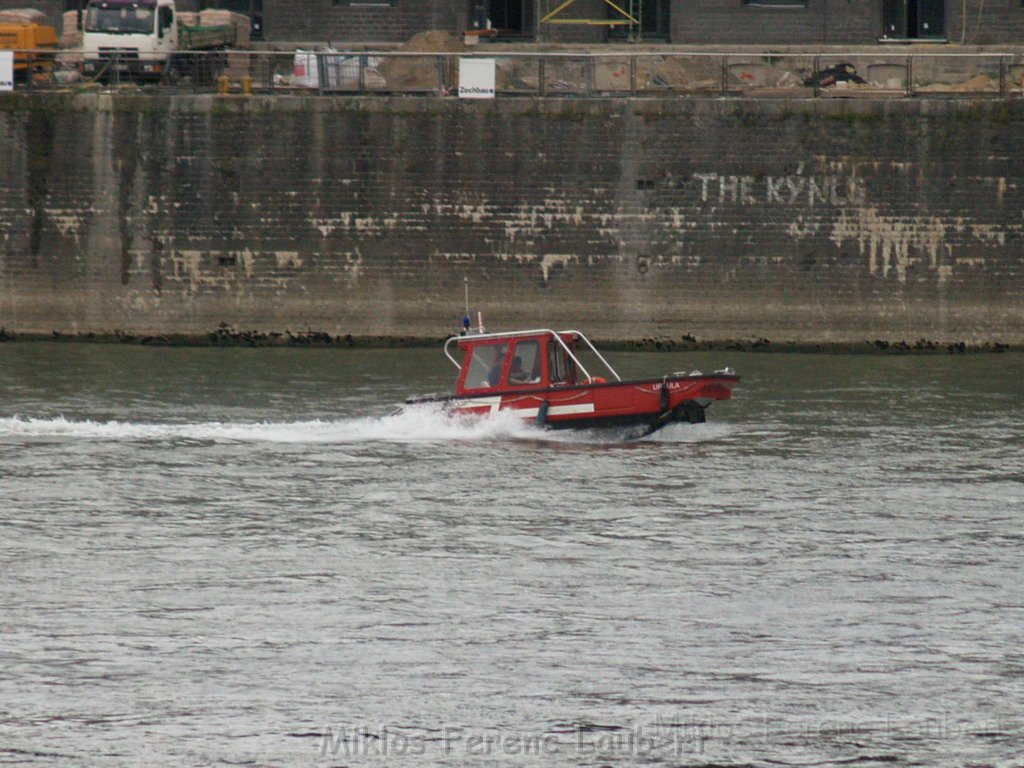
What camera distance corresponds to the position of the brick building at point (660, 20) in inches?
1598

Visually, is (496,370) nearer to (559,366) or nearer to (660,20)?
(559,366)

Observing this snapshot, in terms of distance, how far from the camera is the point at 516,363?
80.1 feet

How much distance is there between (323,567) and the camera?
59.7 ft

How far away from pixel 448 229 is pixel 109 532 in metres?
15.4

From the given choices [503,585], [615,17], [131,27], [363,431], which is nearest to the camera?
[503,585]

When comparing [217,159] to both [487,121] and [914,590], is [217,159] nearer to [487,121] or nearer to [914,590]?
[487,121]

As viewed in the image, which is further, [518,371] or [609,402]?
[518,371]

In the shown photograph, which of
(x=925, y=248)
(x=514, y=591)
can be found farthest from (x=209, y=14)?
(x=514, y=591)

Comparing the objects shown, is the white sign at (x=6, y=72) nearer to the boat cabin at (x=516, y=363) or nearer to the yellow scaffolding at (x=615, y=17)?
the yellow scaffolding at (x=615, y=17)

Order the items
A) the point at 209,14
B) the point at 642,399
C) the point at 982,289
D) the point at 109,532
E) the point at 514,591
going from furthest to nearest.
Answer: the point at 209,14 → the point at 982,289 → the point at 642,399 → the point at 109,532 → the point at 514,591

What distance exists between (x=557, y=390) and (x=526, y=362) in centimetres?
65

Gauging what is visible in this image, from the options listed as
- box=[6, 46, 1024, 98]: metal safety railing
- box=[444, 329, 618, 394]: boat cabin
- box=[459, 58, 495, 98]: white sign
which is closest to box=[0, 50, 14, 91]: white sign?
box=[6, 46, 1024, 98]: metal safety railing

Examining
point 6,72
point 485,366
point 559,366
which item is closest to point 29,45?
point 6,72

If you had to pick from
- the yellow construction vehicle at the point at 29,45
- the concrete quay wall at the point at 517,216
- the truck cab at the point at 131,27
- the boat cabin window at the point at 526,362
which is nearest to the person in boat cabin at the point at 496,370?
the boat cabin window at the point at 526,362
